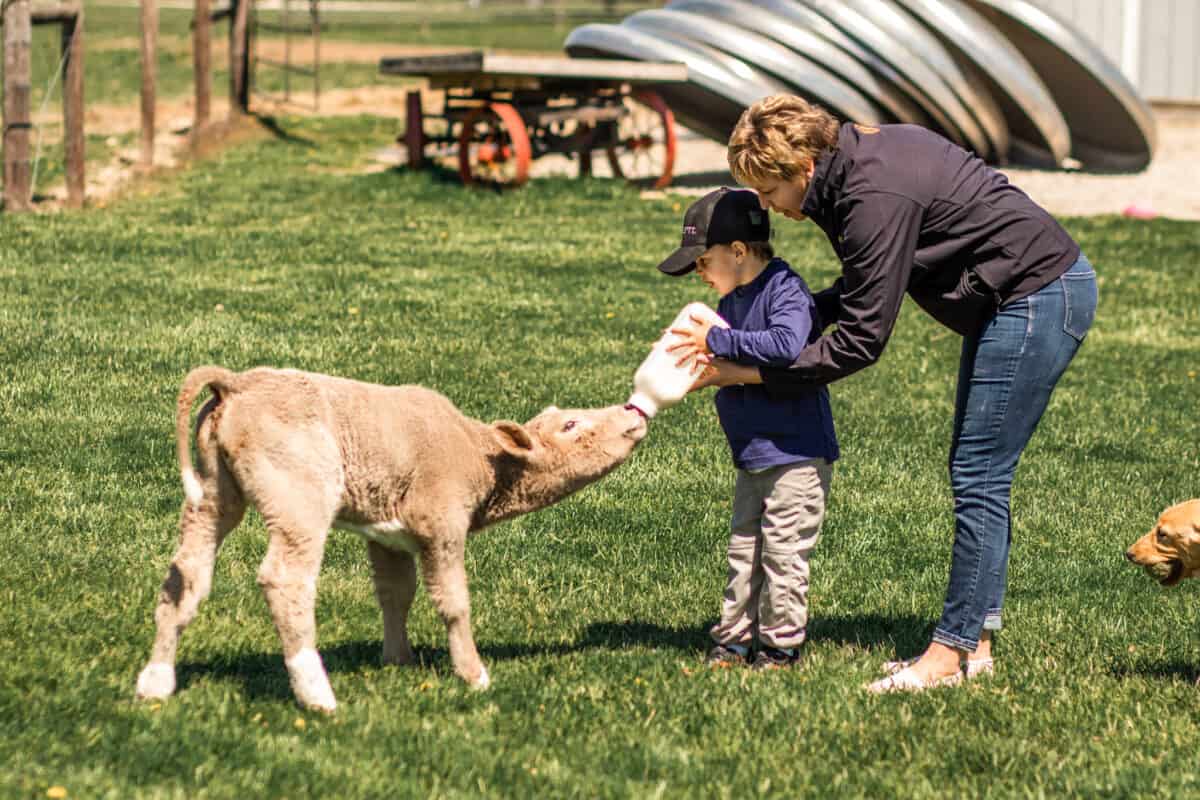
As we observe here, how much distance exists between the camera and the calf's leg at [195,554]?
4438 mm

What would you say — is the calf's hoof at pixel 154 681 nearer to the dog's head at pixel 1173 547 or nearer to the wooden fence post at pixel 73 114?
the dog's head at pixel 1173 547

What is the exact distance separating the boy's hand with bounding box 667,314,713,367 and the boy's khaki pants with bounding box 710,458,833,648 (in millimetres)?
478

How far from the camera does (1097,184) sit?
60.3ft

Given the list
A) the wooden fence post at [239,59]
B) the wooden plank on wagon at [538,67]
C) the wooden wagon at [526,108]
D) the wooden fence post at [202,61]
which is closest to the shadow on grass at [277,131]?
the wooden fence post at [239,59]

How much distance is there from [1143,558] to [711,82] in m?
13.0

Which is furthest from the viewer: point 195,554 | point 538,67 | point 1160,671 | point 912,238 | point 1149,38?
point 1149,38

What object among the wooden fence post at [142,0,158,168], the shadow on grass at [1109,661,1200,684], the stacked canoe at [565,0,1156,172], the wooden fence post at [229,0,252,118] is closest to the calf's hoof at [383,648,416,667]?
the shadow on grass at [1109,661,1200,684]

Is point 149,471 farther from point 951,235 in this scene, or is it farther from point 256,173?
point 256,173

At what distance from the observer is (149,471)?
7.27 meters

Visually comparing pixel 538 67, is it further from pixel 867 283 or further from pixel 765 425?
pixel 867 283

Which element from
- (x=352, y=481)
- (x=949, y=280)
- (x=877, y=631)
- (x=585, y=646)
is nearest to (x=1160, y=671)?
Result: (x=877, y=631)

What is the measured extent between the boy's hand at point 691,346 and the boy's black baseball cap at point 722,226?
22cm

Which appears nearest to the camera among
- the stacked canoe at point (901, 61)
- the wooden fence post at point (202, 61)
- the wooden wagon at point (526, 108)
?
the wooden wagon at point (526, 108)

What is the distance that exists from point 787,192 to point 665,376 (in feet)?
2.26
